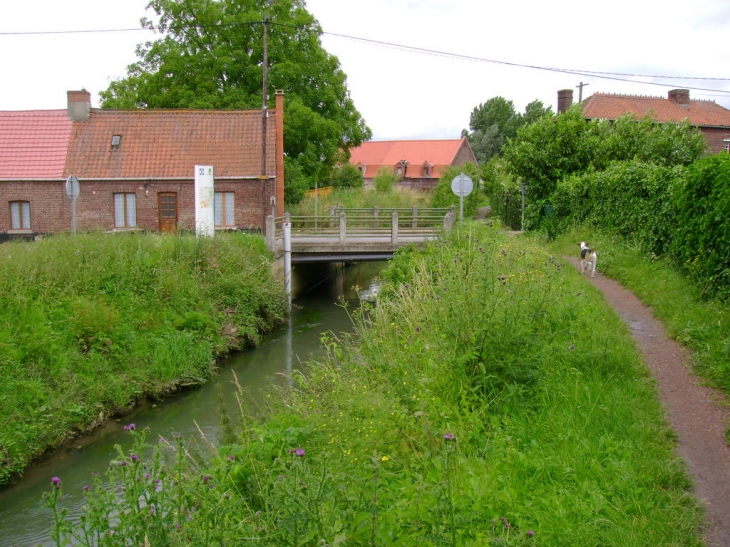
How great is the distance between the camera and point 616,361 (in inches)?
276

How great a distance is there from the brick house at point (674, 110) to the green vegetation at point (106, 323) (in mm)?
26869

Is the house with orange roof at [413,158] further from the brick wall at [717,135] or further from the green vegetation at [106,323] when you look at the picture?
the green vegetation at [106,323]

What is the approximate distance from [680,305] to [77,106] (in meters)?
27.0

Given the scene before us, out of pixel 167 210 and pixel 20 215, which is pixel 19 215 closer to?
pixel 20 215

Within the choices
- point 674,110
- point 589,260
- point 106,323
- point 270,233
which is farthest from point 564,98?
point 106,323

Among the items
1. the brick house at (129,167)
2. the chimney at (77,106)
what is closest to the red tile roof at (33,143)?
the brick house at (129,167)

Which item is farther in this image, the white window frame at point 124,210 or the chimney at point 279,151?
the white window frame at point 124,210

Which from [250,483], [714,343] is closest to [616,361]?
[714,343]

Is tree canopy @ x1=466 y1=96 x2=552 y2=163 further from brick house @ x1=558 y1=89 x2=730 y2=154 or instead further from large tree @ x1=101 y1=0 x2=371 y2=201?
large tree @ x1=101 y1=0 x2=371 y2=201

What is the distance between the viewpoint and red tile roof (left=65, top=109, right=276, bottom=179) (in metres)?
27.6

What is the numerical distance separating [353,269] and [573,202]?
1515cm

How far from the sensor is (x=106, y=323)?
12.7 m

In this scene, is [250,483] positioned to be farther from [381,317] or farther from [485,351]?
[381,317]

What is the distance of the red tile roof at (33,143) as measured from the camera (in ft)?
88.0
